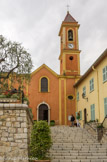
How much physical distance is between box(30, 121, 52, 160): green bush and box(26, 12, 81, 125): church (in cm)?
1487

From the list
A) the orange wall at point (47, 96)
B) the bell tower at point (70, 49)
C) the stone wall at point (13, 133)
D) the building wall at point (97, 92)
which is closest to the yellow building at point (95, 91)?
the building wall at point (97, 92)

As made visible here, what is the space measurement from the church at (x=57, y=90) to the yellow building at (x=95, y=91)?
303 cm

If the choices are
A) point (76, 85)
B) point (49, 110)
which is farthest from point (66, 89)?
point (49, 110)

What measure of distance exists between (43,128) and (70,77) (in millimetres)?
16947

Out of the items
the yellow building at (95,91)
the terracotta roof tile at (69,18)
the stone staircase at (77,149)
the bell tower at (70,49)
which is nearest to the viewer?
the stone staircase at (77,149)

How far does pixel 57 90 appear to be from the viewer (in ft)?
89.4

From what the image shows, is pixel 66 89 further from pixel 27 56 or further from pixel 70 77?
pixel 27 56

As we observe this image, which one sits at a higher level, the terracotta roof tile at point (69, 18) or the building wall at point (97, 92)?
the terracotta roof tile at point (69, 18)

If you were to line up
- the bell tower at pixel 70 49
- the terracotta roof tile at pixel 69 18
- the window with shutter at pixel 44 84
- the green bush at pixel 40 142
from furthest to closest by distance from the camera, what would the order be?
the terracotta roof tile at pixel 69 18 < the bell tower at pixel 70 49 < the window with shutter at pixel 44 84 < the green bush at pixel 40 142

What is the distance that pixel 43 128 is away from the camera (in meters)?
11.2

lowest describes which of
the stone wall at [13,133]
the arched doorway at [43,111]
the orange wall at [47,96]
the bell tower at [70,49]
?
the stone wall at [13,133]

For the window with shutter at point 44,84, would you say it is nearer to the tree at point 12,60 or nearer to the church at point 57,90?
the church at point 57,90

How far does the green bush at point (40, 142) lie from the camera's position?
1078 centimetres

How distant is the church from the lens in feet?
86.6
